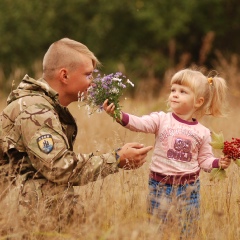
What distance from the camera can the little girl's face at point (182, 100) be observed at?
4805 mm

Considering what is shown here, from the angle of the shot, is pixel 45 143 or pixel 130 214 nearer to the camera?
pixel 45 143

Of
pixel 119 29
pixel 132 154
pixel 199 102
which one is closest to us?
pixel 132 154

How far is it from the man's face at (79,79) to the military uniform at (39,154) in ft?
0.59

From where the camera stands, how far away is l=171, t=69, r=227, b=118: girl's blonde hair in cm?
486

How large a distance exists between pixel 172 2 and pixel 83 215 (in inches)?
681

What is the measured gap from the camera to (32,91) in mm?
4656

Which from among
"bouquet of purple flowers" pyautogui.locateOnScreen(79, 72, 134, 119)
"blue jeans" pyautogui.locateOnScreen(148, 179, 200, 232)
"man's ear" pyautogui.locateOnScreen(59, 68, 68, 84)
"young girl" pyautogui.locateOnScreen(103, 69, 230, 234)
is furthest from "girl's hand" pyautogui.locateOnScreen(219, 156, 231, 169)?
"man's ear" pyautogui.locateOnScreen(59, 68, 68, 84)

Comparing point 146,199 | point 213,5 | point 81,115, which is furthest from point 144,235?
point 213,5

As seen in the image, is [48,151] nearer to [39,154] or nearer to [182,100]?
[39,154]

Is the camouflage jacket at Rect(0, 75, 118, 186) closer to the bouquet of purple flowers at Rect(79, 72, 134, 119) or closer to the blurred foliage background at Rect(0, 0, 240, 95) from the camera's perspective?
the bouquet of purple flowers at Rect(79, 72, 134, 119)

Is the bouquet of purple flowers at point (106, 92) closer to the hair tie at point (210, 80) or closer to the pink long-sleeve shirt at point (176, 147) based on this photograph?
the pink long-sleeve shirt at point (176, 147)

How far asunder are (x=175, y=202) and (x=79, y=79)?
3.60ft

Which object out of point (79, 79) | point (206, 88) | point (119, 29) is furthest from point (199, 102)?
point (119, 29)

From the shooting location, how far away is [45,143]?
4316 millimetres
